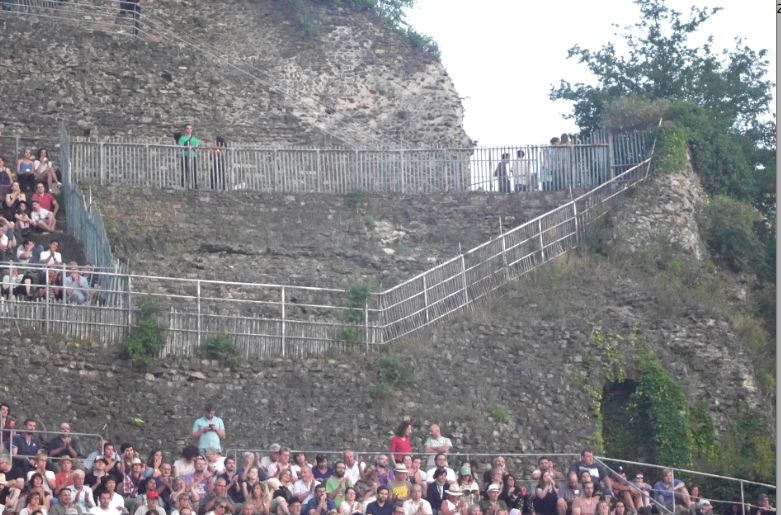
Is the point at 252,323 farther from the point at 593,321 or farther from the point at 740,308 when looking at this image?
the point at 740,308

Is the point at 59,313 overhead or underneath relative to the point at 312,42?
underneath

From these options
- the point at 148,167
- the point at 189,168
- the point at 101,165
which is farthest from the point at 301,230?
the point at 101,165

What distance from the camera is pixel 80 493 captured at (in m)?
22.3

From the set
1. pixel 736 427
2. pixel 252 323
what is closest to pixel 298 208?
pixel 252 323

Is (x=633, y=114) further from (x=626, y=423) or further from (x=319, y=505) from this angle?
(x=319, y=505)

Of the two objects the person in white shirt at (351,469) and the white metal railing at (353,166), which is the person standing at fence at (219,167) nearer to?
the white metal railing at (353,166)

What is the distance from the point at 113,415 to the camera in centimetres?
2742

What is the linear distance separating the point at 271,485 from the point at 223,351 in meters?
5.99

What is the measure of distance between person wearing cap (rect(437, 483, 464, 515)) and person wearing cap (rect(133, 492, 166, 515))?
4342 millimetres

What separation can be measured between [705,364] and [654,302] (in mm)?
1816

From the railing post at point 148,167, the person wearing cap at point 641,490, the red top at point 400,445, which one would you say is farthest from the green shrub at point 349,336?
the railing post at point 148,167

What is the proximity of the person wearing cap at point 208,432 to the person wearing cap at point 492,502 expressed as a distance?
4519 millimetres

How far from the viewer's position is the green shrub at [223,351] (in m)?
29.0

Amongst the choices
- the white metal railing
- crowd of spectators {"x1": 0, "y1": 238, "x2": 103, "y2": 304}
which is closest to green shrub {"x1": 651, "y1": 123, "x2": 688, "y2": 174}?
the white metal railing
